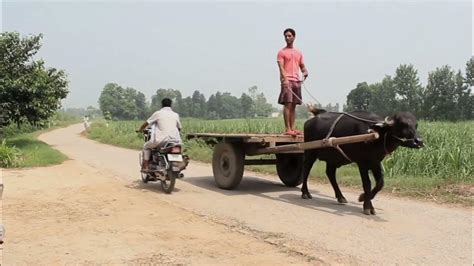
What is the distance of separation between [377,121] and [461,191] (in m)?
2.37

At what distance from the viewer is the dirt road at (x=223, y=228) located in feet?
15.8

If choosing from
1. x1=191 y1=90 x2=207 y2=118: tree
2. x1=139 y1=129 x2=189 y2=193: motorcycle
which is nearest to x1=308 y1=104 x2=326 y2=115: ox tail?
x1=139 y1=129 x2=189 y2=193: motorcycle

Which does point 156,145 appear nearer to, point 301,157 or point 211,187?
point 211,187

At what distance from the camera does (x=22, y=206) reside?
7.61m

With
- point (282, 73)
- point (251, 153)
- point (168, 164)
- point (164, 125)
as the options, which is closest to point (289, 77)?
point (282, 73)

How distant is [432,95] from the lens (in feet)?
167

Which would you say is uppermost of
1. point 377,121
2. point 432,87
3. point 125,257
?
point 432,87

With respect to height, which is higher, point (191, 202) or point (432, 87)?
point (432, 87)

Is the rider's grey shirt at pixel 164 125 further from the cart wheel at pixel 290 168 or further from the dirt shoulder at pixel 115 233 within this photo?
the cart wheel at pixel 290 168

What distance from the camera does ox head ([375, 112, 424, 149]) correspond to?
20.2 ft

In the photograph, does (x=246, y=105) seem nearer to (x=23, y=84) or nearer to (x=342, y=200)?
(x=23, y=84)

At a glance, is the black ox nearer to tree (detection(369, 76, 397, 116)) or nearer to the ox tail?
the ox tail

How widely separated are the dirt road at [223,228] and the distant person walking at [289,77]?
5.15ft

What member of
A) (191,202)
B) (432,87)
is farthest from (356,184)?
(432,87)
